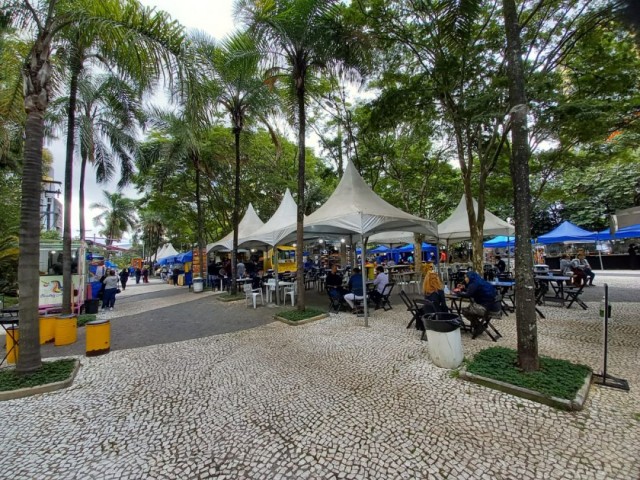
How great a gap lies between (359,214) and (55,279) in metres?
10.6

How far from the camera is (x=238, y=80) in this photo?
1041 centimetres

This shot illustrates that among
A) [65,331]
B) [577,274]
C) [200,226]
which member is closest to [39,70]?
[65,331]

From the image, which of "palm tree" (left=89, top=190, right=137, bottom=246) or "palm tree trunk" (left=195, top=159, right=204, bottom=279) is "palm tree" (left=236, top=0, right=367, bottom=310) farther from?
"palm tree" (left=89, top=190, right=137, bottom=246)

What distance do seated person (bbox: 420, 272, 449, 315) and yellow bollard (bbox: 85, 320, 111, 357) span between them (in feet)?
21.8

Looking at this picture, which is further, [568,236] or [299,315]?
[568,236]

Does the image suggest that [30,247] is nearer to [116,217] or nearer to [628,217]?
[628,217]

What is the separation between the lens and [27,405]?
3764 mm

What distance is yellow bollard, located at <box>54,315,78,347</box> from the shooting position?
6.43 m

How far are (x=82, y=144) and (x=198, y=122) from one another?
→ 278 inches

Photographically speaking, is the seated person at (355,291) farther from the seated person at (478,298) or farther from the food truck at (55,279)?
the food truck at (55,279)

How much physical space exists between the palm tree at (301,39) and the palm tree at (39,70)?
339cm

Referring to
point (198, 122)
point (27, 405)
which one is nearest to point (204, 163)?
point (198, 122)

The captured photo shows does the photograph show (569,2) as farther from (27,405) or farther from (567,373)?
(27,405)

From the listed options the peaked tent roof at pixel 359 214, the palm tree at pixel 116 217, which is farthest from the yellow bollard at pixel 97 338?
the palm tree at pixel 116 217
